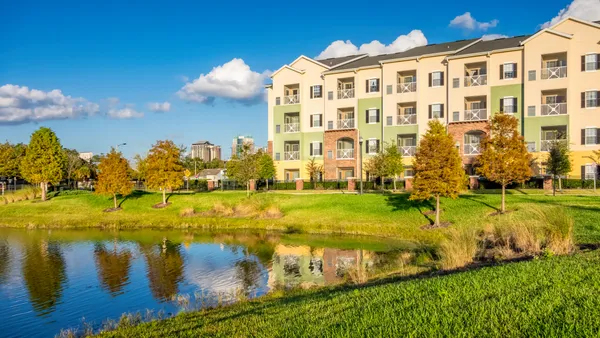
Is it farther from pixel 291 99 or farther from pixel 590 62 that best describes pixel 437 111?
pixel 291 99

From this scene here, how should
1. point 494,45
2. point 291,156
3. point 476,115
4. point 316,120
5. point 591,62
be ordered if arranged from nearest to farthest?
point 591,62
point 476,115
point 494,45
point 316,120
point 291,156

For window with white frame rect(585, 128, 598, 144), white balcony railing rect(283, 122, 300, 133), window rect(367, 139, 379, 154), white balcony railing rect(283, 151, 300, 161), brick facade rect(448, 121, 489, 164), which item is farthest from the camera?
white balcony railing rect(283, 122, 300, 133)

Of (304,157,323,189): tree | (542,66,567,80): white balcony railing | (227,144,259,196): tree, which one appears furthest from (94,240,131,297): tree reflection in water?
(542,66,567,80): white balcony railing

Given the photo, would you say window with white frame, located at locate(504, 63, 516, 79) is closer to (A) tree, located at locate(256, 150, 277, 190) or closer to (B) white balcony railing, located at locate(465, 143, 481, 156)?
(B) white balcony railing, located at locate(465, 143, 481, 156)

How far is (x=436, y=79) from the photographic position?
145ft

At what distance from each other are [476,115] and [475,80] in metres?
3.32

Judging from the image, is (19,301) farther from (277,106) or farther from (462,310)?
(277,106)

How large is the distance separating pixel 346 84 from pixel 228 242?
30.3 m

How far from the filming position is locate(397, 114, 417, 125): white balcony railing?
45338 millimetres

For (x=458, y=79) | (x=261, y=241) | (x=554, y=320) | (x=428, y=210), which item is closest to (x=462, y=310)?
(x=554, y=320)

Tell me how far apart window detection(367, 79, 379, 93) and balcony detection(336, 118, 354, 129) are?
370 cm

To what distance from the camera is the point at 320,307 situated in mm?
8102

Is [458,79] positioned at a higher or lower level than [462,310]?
higher

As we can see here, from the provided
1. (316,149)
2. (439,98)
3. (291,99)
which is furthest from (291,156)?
(439,98)
